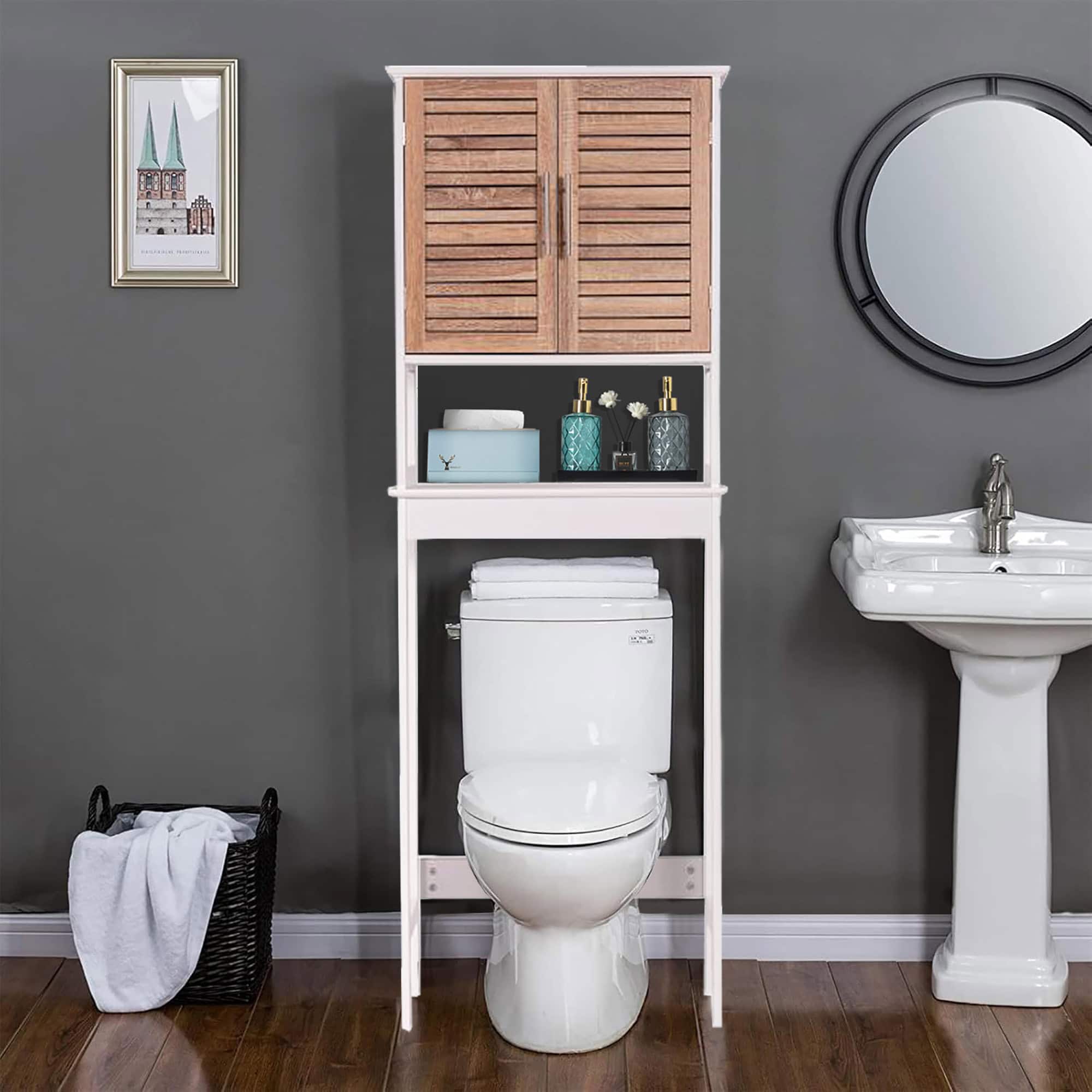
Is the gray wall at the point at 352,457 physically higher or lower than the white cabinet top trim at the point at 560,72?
lower

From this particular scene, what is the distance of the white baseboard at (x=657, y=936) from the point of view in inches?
101

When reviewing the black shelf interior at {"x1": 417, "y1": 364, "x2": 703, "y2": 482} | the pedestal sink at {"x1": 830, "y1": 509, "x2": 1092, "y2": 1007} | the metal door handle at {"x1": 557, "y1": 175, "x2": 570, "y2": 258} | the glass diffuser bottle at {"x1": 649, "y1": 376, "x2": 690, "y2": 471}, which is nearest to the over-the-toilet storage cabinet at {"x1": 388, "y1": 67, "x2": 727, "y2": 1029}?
the metal door handle at {"x1": 557, "y1": 175, "x2": 570, "y2": 258}

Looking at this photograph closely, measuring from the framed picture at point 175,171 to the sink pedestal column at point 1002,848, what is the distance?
170cm

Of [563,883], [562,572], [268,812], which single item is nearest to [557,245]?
[562,572]

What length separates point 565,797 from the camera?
211 centimetres

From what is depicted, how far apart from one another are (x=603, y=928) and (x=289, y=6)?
1901mm

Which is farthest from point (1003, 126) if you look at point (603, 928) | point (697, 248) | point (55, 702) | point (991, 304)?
point (55, 702)

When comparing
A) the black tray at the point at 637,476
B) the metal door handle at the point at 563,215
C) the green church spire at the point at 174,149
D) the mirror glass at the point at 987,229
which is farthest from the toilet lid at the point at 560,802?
the green church spire at the point at 174,149

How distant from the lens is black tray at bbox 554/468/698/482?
7.55 ft

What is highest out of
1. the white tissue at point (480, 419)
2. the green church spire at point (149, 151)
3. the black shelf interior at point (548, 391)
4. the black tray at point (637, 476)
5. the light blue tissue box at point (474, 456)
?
the green church spire at point (149, 151)

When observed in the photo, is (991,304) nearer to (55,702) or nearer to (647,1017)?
(647,1017)

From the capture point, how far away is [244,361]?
2.50 metres

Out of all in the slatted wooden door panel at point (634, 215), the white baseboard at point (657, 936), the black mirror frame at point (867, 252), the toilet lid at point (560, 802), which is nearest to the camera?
the toilet lid at point (560, 802)

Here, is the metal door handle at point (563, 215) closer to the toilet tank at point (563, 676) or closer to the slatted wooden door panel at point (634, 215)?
the slatted wooden door panel at point (634, 215)
